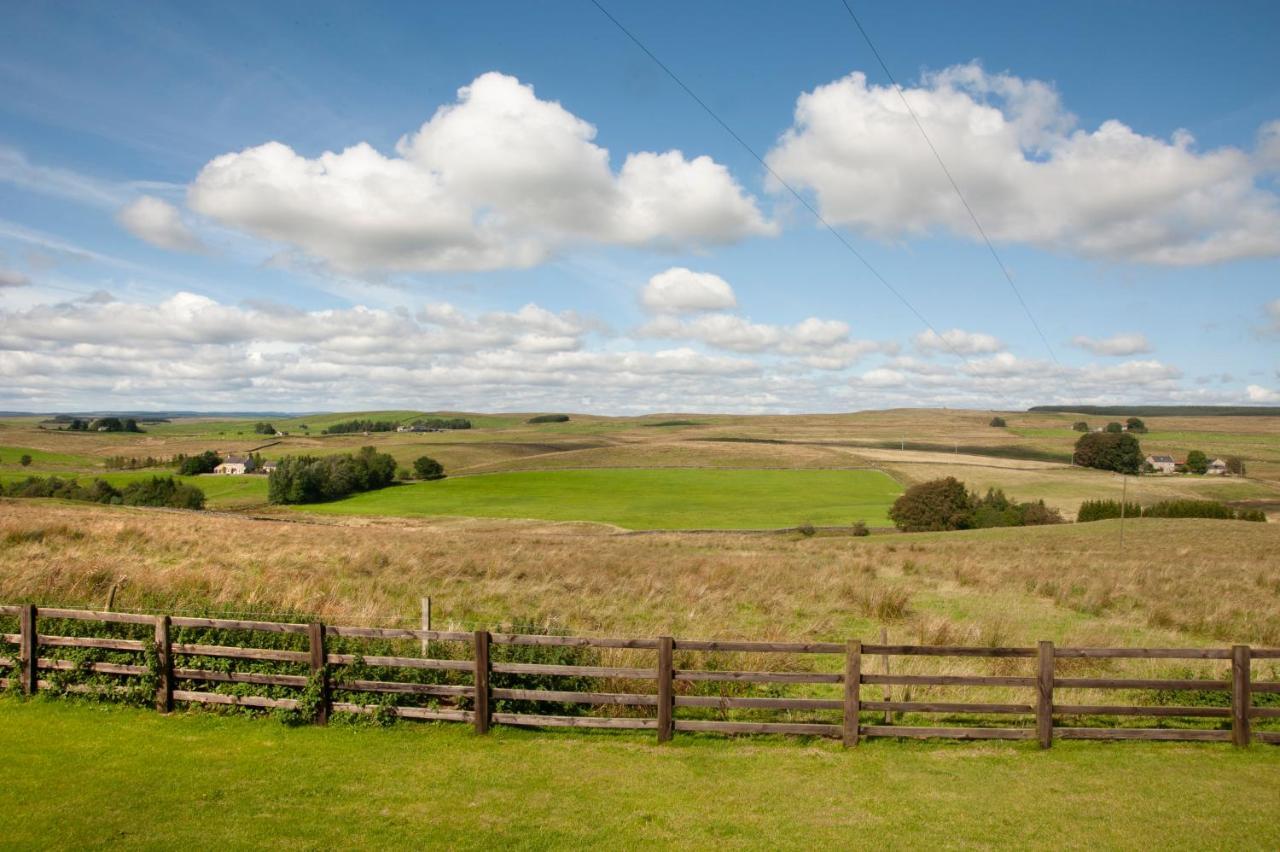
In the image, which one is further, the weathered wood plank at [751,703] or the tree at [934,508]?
the tree at [934,508]

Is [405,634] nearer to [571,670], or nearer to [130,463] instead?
[571,670]

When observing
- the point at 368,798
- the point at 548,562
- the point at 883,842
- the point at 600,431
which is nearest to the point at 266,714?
the point at 368,798

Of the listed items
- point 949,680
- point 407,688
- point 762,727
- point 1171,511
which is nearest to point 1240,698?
point 949,680

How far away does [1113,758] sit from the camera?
9.34 metres

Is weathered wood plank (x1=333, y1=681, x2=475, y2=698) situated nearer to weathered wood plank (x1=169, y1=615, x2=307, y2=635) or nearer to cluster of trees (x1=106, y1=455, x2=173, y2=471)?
weathered wood plank (x1=169, y1=615, x2=307, y2=635)

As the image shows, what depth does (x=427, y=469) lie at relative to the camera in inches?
4195

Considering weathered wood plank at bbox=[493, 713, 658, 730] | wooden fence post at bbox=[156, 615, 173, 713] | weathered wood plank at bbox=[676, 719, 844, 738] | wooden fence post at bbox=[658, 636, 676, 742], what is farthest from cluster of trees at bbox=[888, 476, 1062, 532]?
wooden fence post at bbox=[156, 615, 173, 713]

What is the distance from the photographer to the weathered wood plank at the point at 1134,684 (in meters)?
9.54

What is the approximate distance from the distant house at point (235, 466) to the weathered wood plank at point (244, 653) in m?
112

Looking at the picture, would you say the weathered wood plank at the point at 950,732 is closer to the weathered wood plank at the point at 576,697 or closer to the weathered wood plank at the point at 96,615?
the weathered wood plank at the point at 576,697

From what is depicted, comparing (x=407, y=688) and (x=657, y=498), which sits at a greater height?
(x=407, y=688)

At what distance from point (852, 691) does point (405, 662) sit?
566 centimetres

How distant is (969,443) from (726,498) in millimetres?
75146

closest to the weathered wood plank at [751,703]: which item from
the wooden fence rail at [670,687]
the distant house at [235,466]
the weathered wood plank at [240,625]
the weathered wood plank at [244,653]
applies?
the wooden fence rail at [670,687]
